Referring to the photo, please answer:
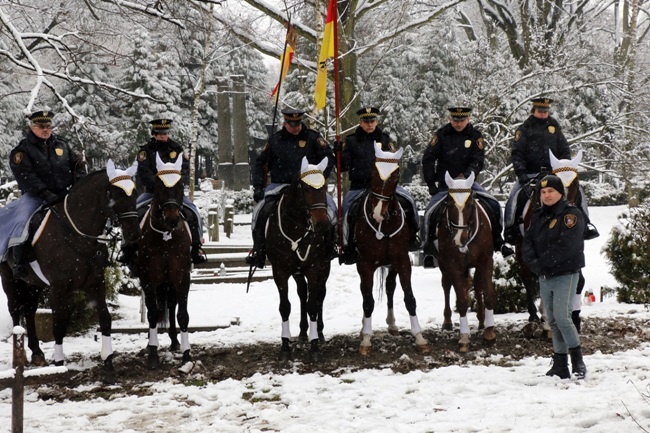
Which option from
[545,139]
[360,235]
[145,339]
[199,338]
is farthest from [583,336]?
[145,339]

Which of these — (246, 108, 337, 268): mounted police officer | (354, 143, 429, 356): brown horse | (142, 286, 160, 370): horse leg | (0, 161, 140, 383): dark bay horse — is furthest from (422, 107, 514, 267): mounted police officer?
(0, 161, 140, 383): dark bay horse

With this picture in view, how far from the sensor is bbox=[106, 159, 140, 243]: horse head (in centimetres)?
830

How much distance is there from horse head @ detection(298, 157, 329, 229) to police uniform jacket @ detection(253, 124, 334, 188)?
47.2 inches

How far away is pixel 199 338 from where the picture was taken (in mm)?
11125

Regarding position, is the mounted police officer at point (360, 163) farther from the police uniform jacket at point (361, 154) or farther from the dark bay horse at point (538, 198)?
the dark bay horse at point (538, 198)

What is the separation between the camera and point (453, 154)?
1011cm

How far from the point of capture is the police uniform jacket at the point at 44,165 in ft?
30.1

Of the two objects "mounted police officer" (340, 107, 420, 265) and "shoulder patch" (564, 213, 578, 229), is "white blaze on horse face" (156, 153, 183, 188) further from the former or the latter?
"shoulder patch" (564, 213, 578, 229)

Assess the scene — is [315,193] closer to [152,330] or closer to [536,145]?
[152,330]

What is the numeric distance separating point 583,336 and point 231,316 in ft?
20.4

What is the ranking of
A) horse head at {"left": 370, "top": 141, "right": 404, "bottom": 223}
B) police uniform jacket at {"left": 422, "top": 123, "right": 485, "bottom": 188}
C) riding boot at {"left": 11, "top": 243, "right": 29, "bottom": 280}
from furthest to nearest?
1. police uniform jacket at {"left": 422, "top": 123, "right": 485, "bottom": 188}
2. horse head at {"left": 370, "top": 141, "right": 404, "bottom": 223}
3. riding boot at {"left": 11, "top": 243, "right": 29, "bottom": 280}

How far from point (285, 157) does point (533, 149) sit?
3.57 meters

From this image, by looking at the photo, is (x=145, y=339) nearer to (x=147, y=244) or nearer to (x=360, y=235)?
(x=147, y=244)

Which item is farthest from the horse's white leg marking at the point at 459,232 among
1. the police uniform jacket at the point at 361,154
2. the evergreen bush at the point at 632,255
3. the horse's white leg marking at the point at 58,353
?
the horse's white leg marking at the point at 58,353
